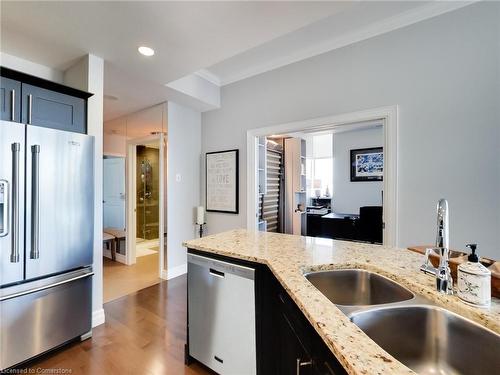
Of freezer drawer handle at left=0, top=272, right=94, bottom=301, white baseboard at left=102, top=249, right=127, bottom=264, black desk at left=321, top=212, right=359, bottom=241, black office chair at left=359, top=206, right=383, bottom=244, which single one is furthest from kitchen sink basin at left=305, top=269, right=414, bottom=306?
white baseboard at left=102, top=249, right=127, bottom=264

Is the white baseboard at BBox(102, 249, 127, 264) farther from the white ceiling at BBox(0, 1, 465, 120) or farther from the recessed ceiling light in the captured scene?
the recessed ceiling light

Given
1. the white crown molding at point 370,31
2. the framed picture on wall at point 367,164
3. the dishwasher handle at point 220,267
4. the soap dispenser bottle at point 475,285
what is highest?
the white crown molding at point 370,31

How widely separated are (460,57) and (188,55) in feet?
7.98

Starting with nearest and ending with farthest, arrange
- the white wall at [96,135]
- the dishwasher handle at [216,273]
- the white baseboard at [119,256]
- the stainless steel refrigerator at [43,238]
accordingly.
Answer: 1. the dishwasher handle at [216,273]
2. the stainless steel refrigerator at [43,238]
3. the white wall at [96,135]
4. the white baseboard at [119,256]

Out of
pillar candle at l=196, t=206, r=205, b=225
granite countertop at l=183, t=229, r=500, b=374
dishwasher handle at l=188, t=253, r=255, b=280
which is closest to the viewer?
granite countertop at l=183, t=229, r=500, b=374

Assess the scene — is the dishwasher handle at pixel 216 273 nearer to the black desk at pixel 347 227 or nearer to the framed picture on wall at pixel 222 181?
the framed picture on wall at pixel 222 181

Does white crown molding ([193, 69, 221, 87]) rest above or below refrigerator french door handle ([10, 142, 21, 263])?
above

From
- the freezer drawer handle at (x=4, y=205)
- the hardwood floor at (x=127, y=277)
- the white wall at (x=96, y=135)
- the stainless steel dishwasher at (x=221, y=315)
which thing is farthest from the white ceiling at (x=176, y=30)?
the hardwood floor at (x=127, y=277)

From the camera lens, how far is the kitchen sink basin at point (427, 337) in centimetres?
83

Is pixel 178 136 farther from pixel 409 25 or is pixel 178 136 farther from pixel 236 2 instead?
pixel 409 25

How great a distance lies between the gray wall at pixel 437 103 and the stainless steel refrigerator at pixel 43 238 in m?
2.58

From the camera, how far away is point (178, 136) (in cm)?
374

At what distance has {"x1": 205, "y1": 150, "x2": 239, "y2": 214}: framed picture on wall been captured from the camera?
370 cm

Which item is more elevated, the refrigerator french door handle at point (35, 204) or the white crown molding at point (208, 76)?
the white crown molding at point (208, 76)
